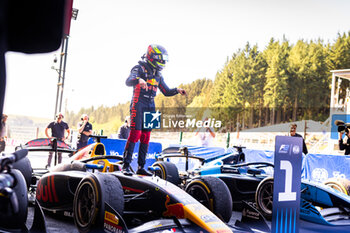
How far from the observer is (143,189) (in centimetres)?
373

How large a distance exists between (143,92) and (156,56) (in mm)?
523

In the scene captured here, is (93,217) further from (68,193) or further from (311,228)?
(311,228)

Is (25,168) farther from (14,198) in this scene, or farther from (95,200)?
(14,198)

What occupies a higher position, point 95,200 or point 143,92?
point 143,92

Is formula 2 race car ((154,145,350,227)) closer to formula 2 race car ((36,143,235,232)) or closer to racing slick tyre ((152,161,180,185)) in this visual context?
racing slick tyre ((152,161,180,185))

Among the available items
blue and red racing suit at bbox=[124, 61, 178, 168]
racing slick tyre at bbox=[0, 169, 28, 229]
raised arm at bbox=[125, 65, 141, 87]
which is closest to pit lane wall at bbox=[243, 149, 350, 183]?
blue and red racing suit at bbox=[124, 61, 178, 168]

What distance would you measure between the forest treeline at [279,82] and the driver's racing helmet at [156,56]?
24989mm

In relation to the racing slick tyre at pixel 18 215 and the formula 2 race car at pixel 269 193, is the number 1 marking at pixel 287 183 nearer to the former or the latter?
the formula 2 race car at pixel 269 193

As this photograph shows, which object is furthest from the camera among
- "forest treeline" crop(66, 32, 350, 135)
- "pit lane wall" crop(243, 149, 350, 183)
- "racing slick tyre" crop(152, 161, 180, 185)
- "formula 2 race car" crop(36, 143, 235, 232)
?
"forest treeline" crop(66, 32, 350, 135)

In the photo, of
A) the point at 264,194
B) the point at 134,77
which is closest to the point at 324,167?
the point at 264,194

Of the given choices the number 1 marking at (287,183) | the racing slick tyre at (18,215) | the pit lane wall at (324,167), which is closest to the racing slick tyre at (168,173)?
the number 1 marking at (287,183)

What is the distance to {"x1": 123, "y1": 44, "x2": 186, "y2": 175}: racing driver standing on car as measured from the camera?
16.2 ft

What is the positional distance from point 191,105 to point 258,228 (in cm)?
2196

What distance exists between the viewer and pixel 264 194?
5.33 meters
